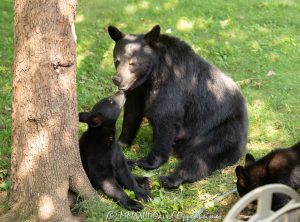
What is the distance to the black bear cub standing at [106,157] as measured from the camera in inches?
220

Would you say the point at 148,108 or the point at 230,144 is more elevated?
the point at 148,108

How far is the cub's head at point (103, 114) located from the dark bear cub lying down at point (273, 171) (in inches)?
61.5

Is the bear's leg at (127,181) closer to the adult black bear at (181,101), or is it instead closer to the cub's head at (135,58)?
the adult black bear at (181,101)

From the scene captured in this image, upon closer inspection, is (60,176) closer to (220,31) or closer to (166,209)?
(166,209)

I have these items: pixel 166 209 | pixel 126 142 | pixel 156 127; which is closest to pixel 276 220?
pixel 166 209

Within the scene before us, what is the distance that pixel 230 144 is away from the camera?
6770 millimetres

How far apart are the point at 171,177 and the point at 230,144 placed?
1.01 metres

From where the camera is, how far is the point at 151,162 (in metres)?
6.76

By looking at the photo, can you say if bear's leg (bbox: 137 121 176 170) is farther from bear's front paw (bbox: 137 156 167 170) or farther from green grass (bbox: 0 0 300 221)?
green grass (bbox: 0 0 300 221)

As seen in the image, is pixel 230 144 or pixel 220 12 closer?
pixel 230 144

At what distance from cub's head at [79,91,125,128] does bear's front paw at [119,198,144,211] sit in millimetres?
918

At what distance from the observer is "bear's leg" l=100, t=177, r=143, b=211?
5.55 meters

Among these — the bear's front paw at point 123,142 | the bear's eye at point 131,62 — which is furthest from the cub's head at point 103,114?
the bear's front paw at point 123,142

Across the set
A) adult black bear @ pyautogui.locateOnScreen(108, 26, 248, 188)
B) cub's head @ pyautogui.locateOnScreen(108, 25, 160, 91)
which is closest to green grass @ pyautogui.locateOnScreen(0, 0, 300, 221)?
adult black bear @ pyautogui.locateOnScreen(108, 26, 248, 188)
